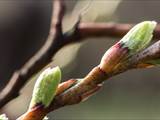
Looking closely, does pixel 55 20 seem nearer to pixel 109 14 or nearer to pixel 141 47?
pixel 109 14

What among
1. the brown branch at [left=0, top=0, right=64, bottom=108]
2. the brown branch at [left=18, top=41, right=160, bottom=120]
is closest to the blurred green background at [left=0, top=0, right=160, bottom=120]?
the brown branch at [left=0, top=0, right=64, bottom=108]

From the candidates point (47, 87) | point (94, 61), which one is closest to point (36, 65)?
point (47, 87)

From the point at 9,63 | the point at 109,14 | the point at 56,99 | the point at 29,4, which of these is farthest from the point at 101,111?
the point at 56,99

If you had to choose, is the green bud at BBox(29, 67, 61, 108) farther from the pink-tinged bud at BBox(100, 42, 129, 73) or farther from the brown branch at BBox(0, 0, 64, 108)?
the brown branch at BBox(0, 0, 64, 108)

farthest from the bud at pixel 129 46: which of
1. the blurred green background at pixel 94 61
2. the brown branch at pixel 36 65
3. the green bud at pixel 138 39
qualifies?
the blurred green background at pixel 94 61

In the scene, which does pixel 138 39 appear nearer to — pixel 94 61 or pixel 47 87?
pixel 47 87
